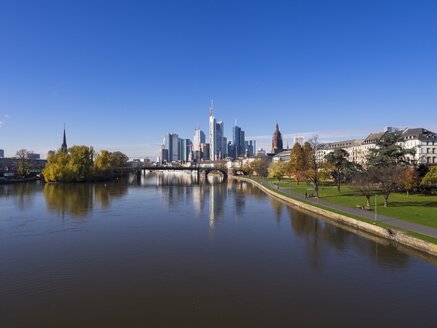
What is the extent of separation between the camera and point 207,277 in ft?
66.1

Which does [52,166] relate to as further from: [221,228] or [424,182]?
[424,182]

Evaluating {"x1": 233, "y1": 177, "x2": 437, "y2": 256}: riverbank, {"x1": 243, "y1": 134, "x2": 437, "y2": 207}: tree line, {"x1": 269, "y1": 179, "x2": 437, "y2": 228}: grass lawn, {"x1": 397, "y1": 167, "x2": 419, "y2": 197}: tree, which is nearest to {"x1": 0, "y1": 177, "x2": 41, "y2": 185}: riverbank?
{"x1": 243, "y1": 134, "x2": 437, "y2": 207}: tree line

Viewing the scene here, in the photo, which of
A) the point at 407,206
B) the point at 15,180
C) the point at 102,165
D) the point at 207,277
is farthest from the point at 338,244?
the point at 15,180

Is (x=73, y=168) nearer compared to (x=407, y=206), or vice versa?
(x=407, y=206)

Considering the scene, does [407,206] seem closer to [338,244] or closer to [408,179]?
[408,179]

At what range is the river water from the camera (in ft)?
50.0

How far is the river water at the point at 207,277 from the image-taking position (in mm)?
15234

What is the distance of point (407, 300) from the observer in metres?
17.1

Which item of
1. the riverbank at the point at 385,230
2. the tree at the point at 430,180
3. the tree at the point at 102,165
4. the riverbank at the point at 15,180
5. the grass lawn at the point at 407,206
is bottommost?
the riverbank at the point at 385,230

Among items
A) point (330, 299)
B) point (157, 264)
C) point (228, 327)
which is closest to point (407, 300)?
point (330, 299)

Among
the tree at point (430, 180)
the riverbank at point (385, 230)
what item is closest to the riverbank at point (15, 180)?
the riverbank at point (385, 230)

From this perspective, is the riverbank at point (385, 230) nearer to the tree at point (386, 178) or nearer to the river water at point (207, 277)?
the river water at point (207, 277)

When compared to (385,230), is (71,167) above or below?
above

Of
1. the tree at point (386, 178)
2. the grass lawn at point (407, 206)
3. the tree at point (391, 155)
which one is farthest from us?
the tree at point (391, 155)
